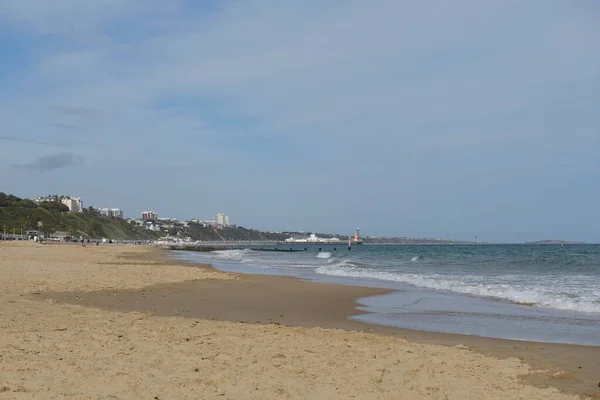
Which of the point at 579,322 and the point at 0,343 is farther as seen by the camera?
the point at 579,322

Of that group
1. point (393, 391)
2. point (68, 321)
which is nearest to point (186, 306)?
point (68, 321)

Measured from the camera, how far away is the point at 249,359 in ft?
23.8

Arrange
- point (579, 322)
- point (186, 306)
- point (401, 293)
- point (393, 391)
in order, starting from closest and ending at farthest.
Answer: point (393, 391) → point (579, 322) → point (186, 306) → point (401, 293)

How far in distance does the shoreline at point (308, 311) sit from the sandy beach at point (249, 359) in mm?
47

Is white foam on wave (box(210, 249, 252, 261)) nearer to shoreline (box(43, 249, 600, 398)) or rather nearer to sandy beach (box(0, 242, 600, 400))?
shoreline (box(43, 249, 600, 398))

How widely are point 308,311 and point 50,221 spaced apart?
443 ft

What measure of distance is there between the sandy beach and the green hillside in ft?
370

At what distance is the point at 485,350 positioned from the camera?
29.2 feet

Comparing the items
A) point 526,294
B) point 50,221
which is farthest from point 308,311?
point 50,221

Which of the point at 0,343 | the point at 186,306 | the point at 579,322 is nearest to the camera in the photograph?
the point at 0,343

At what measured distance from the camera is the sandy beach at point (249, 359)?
590cm

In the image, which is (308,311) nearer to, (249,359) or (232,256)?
(249,359)

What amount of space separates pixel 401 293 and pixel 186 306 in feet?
30.1

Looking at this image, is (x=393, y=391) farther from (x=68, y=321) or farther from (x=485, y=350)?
(x=68, y=321)
